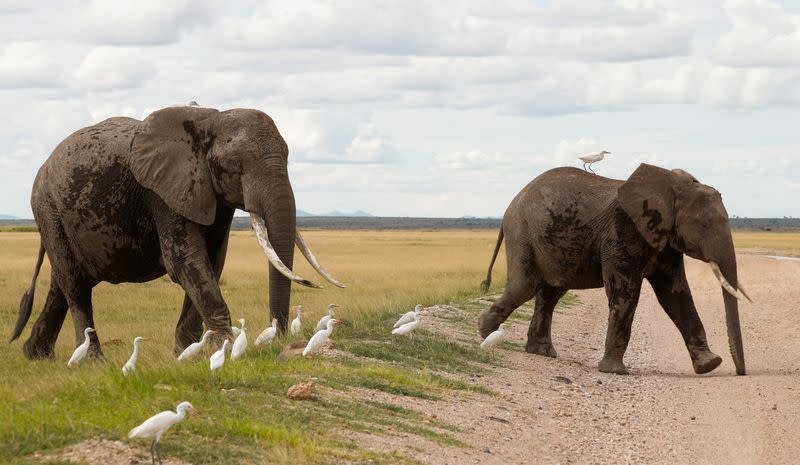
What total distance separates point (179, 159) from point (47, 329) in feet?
12.8

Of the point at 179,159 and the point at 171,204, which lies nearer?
the point at 171,204

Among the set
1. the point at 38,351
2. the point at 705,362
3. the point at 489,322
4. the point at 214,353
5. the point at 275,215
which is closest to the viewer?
the point at 214,353

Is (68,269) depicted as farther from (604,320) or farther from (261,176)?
(604,320)

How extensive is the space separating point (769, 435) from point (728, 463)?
4.56ft

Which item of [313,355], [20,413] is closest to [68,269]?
[313,355]

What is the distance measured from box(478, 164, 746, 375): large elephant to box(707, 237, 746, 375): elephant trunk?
1cm

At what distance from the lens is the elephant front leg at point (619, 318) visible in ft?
53.3

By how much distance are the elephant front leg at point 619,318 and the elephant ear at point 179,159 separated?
214 inches

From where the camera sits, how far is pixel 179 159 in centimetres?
1509

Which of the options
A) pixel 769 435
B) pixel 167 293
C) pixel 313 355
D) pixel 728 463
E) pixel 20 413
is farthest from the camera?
pixel 167 293

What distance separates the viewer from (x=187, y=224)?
48.5ft

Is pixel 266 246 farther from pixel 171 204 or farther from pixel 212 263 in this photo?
pixel 212 263

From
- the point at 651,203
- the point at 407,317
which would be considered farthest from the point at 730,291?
the point at 407,317

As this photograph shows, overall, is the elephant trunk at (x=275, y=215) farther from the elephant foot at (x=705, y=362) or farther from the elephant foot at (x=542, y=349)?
the elephant foot at (x=705, y=362)
